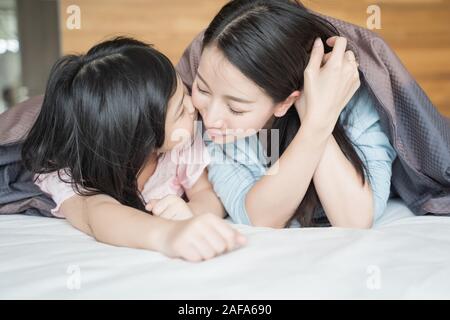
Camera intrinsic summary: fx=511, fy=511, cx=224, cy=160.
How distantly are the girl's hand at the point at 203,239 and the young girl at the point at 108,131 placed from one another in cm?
20

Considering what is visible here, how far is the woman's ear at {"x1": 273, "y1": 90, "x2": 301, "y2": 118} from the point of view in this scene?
39.1 inches

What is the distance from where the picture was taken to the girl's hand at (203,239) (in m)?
0.67

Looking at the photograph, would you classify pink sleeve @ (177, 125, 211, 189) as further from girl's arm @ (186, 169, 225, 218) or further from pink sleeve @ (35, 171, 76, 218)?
pink sleeve @ (35, 171, 76, 218)

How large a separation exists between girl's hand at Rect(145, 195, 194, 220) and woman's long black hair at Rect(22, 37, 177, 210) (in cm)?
10

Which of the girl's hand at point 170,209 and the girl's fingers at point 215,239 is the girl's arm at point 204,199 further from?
the girl's fingers at point 215,239

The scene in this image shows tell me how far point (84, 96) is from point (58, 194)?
202 millimetres

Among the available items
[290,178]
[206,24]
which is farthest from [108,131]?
[206,24]

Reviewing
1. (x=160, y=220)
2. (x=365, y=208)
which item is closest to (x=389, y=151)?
(x=365, y=208)

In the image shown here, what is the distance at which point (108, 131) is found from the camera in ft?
3.10

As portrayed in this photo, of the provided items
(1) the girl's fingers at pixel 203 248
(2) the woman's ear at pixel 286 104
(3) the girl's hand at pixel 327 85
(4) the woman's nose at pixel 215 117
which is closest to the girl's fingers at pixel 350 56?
(3) the girl's hand at pixel 327 85

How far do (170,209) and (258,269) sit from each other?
1.00 ft

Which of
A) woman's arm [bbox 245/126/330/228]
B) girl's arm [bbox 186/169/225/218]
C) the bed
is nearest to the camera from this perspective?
the bed

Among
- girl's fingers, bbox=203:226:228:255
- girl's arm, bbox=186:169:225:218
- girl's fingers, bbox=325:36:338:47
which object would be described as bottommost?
girl's arm, bbox=186:169:225:218

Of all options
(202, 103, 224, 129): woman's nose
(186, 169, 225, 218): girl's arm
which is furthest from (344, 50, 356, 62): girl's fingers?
(186, 169, 225, 218): girl's arm
